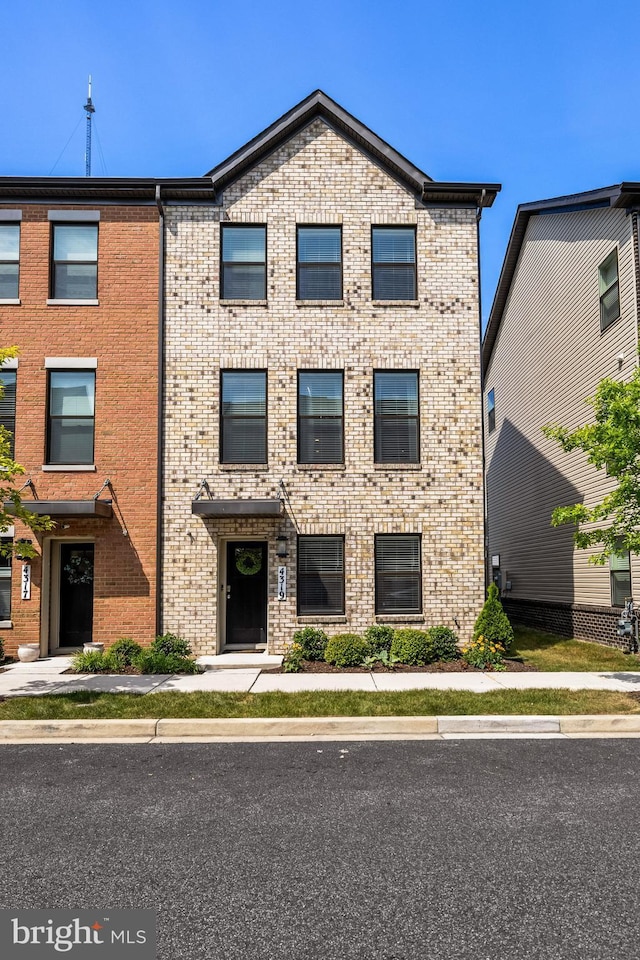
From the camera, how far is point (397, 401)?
15.4m

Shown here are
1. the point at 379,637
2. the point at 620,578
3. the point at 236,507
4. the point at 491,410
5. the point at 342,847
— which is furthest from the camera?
the point at 491,410

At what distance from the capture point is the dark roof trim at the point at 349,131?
609 inches

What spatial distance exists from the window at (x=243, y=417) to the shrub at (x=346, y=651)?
4.13 m

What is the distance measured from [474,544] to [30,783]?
1026cm

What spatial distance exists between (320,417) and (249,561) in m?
3.44

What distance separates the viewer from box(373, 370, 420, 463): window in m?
15.3

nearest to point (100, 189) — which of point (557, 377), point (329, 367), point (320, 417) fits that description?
point (329, 367)

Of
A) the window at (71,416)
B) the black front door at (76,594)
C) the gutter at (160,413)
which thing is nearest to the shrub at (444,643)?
the gutter at (160,413)

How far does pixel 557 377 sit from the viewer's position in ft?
65.3

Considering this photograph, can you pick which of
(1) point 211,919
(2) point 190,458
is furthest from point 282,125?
(1) point 211,919

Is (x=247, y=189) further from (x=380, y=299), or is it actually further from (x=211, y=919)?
(x=211, y=919)

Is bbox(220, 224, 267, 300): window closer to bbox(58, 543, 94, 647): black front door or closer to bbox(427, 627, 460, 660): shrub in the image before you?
bbox(58, 543, 94, 647): black front door

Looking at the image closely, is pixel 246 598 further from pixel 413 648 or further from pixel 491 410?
pixel 491 410

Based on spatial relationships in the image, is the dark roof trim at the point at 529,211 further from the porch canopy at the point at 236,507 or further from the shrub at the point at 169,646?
the shrub at the point at 169,646
